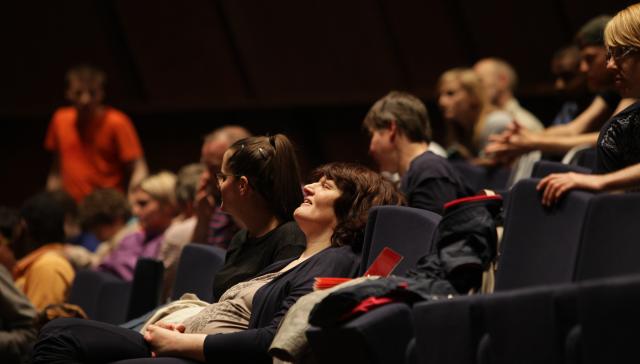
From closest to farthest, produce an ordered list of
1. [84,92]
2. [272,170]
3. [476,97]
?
[272,170] < [476,97] < [84,92]

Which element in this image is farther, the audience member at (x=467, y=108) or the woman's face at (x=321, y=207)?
the audience member at (x=467, y=108)

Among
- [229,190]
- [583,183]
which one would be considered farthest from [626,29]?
[229,190]

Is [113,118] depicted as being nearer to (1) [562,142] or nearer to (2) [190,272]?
(2) [190,272]

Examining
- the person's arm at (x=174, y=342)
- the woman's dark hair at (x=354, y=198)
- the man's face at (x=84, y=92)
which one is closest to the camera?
the person's arm at (x=174, y=342)

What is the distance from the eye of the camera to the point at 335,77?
5.83 m

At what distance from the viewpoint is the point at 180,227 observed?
12.0ft

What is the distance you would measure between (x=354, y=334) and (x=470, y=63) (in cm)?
418

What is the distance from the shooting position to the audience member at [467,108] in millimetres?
4168

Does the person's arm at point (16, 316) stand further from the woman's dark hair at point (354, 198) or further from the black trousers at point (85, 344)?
the woman's dark hair at point (354, 198)

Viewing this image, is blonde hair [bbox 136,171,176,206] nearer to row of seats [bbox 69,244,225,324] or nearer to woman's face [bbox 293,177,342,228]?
row of seats [bbox 69,244,225,324]

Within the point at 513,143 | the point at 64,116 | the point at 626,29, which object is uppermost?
the point at 626,29

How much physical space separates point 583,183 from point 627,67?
40 centimetres

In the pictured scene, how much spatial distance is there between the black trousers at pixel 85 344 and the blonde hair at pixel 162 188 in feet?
5.29

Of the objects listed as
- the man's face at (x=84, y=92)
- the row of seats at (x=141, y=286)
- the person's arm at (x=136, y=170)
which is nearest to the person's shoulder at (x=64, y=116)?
the man's face at (x=84, y=92)
